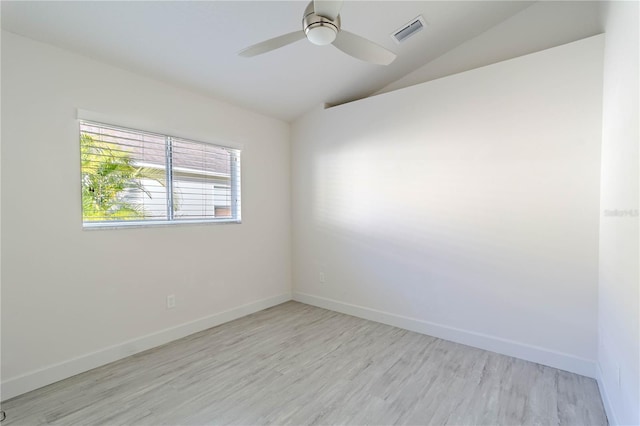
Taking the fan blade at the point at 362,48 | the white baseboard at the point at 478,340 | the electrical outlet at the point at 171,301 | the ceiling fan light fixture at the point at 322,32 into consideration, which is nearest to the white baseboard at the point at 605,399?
the white baseboard at the point at 478,340

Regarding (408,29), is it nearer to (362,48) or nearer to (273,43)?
(362,48)

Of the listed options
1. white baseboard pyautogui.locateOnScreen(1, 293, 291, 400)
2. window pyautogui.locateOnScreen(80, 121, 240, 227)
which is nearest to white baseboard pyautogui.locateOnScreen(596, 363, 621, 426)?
white baseboard pyautogui.locateOnScreen(1, 293, 291, 400)

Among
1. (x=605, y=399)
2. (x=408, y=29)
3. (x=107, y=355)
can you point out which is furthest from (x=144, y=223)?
(x=605, y=399)

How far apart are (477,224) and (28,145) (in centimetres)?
358

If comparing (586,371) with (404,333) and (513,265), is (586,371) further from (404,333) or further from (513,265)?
(404,333)

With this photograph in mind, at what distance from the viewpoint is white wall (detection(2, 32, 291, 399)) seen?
2025 mm

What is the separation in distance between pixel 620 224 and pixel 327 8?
1937 mm

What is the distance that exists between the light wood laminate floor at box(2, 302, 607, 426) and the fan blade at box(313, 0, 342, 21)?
226cm

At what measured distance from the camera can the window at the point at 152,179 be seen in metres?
2.42

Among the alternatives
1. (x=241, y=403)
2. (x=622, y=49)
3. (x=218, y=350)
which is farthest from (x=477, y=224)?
(x=218, y=350)

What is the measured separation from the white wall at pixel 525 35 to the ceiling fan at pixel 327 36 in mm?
1724

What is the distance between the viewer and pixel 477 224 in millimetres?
2742

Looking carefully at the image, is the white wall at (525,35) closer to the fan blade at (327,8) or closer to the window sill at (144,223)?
the fan blade at (327,8)

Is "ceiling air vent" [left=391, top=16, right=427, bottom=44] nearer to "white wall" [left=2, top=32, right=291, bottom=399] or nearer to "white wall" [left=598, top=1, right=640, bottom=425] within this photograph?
"white wall" [left=598, top=1, right=640, bottom=425]
